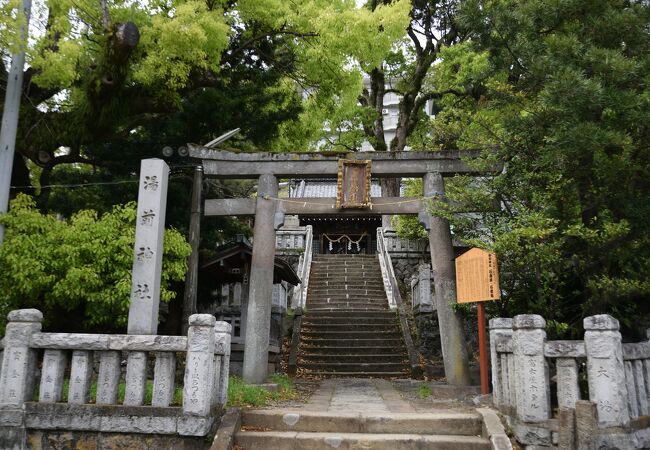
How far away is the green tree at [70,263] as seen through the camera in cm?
819

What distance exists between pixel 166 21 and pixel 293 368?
917 centimetres

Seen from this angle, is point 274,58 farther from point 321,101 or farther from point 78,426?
point 78,426

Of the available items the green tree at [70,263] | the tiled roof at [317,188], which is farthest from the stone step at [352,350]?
the tiled roof at [317,188]

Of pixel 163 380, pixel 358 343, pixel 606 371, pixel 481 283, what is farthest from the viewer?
pixel 358 343

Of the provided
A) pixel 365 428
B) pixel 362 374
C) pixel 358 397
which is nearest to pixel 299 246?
pixel 362 374

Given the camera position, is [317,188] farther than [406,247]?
Yes

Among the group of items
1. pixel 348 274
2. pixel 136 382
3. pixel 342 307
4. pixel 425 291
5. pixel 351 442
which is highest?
pixel 348 274

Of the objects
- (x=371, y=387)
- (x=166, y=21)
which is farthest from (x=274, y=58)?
(x=371, y=387)

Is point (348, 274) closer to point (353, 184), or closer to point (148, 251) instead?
point (353, 184)

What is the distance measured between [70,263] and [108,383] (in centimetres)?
255

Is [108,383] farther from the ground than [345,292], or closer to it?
closer to it

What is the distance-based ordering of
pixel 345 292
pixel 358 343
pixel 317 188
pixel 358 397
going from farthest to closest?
pixel 317 188 < pixel 345 292 < pixel 358 343 < pixel 358 397

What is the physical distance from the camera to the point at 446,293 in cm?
1095

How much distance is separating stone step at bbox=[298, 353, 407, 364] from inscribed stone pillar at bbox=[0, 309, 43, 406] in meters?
8.45
